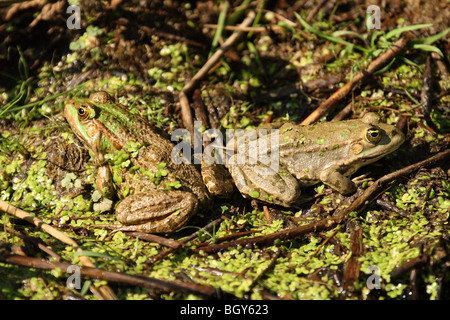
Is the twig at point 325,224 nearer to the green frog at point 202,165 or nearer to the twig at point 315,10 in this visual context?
the green frog at point 202,165

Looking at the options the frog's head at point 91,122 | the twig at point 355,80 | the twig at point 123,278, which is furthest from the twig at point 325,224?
the frog's head at point 91,122

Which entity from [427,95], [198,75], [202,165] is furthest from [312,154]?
[198,75]

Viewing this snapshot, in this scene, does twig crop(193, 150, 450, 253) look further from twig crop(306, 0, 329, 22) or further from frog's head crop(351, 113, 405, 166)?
twig crop(306, 0, 329, 22)

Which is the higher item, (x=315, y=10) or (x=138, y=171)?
(x=315, y=10)

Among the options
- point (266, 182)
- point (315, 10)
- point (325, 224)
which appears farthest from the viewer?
point (315, 10)

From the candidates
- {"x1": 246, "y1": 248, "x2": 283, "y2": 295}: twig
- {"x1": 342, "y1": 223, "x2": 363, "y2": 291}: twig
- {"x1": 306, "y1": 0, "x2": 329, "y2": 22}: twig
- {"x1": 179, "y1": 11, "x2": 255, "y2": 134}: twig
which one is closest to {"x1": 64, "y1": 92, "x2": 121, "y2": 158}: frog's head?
{"x1": 179, "y1": 11, "x2": 255, "y2": 134}: twig

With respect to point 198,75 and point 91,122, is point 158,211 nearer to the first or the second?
point 91,122
